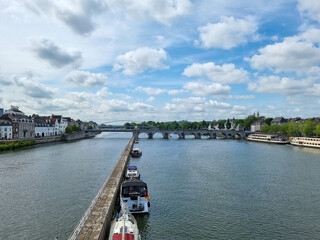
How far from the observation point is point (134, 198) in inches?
913

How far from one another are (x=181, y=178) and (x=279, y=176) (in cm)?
1603

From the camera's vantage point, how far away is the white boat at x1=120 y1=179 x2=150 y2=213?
74.8 ft

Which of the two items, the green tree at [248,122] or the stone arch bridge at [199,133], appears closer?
the stone arch bridge at [199,133]

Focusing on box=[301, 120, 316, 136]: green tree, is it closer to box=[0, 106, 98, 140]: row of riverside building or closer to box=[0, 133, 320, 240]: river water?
box=[0, 133, 320, 240]: river water

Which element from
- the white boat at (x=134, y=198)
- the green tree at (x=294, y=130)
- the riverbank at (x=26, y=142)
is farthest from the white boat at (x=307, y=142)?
the riverbank at (x=26, y=142)

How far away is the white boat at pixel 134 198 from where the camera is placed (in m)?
22.8

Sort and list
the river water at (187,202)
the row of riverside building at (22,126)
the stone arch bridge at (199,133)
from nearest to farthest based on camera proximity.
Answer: the river water at (187,202)
the row of riverside building at (22,126)
the stone arch bridge at (199,133)

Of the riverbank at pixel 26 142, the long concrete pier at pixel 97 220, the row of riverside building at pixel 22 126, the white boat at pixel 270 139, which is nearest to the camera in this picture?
the long concrete pier at pixel 97 220

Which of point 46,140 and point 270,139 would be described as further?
point 270,139

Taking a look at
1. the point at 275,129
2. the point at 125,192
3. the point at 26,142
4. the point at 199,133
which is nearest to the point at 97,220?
the point at 125,192

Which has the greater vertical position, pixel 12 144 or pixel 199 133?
pixel 199 133

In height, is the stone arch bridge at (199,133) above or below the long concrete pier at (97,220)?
above

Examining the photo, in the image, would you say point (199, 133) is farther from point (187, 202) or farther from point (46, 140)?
point (187, 202)

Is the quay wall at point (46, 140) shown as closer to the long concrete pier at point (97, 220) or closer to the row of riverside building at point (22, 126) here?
the row of riverside building at point (22, 126)
